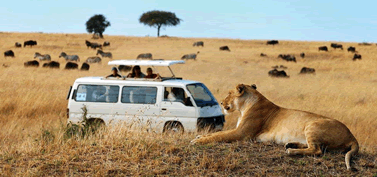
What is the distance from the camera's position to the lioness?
25.1 feet

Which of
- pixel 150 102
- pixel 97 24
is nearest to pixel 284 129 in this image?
pixel 150 102

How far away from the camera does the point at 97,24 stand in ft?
281

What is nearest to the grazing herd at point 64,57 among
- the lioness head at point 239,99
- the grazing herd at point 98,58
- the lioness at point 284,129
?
the grazing herd at point 98,58

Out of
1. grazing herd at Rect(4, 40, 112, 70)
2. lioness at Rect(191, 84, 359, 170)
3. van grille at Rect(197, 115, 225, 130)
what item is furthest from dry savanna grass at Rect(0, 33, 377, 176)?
grazing herd at Rect(4, 40, 112, 70)

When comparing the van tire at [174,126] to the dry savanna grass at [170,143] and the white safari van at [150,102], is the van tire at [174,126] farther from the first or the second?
the dry savanna grass at [170,143]

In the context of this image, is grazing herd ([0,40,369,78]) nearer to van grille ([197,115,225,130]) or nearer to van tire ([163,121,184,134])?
van grille ([197,115,225,130])

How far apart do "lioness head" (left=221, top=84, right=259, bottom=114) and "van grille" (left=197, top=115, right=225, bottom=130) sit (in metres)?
3.48

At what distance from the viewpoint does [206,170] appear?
275 inches

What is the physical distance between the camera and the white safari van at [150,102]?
12.7 metres

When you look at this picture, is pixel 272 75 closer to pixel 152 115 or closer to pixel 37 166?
pixel 152 115

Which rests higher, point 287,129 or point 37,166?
point 287,129

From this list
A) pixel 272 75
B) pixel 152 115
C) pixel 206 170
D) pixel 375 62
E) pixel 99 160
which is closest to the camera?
pixel 206 170

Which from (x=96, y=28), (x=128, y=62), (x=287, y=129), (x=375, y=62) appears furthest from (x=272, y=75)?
(x=96, y=28)

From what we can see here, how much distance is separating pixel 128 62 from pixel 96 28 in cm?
7361
